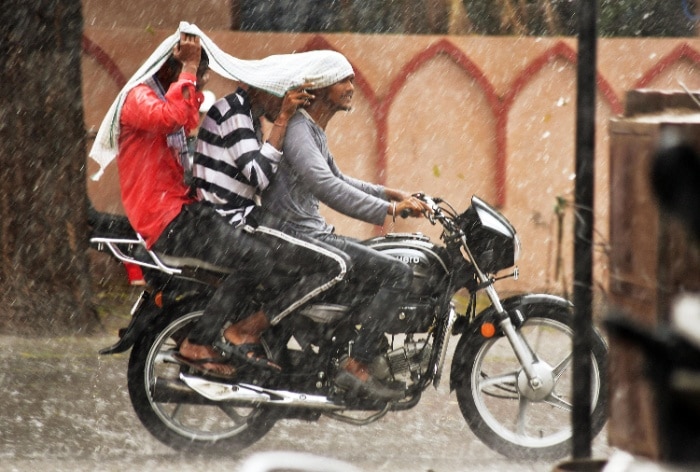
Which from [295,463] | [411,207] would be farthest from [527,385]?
[295,463]

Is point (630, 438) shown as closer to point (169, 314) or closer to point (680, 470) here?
point (680, 470)

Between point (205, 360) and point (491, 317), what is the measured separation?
4.15 feet

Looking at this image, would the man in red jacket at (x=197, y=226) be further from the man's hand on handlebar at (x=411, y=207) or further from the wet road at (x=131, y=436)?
the wet road at (x=131, y=436)

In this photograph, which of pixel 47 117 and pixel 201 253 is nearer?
pixel 201 253

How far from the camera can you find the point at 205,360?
17.7 ft

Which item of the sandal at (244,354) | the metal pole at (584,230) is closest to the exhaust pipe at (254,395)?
the sandal at (244,354)

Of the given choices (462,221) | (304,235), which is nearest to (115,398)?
(304,235)

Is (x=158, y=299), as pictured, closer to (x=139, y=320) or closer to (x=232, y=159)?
(x=139, y=320)

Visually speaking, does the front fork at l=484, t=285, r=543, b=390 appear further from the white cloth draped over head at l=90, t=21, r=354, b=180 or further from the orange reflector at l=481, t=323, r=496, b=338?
the white cloth draped over head at l=90, t=21, r=354, b=180

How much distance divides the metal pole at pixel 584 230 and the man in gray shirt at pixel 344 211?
185cm

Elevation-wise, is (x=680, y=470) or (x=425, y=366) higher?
(x=425, y=366)

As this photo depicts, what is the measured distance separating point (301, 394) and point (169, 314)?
684 millimetres

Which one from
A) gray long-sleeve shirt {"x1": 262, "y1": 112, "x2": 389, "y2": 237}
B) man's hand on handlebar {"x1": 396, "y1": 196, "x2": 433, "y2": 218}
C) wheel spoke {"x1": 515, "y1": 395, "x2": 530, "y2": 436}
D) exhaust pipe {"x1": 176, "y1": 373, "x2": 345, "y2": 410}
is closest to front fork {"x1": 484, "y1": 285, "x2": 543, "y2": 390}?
wheel spoke {"x1": 515, "y1": 395, "x2": 530, "y2": 436}

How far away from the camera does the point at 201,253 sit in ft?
17.5
